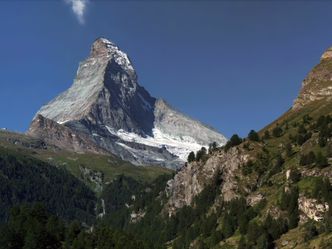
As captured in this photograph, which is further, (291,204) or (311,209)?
(291,204)

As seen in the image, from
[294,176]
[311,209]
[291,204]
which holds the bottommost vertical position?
[311,209]

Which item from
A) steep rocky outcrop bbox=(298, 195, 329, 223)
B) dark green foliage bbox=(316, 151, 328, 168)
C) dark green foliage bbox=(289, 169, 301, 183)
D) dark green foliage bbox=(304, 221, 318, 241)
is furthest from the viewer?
dark green foliage bbox=(289, 169, 301, 183)

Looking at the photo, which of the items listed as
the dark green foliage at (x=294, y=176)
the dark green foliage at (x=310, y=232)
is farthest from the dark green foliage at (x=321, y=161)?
the dark green foliage at (x=310, y=232)

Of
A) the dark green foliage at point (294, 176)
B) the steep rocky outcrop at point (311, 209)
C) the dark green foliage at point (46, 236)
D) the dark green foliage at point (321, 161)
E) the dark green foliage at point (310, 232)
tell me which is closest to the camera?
the dark green foliage at point (310, 232)

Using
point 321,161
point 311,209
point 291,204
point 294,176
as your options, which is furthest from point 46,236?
point 321,161

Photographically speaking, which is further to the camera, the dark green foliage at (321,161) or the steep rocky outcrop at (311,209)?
the dark green foliage at (321,161)

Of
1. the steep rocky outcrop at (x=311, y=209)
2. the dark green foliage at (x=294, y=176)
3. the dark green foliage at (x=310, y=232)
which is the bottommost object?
the dark green foliage at (x=310, y=232)

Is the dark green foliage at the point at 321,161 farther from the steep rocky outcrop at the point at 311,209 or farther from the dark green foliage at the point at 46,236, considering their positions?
the dark green foliage at the point at 46,236

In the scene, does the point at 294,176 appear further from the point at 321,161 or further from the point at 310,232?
the point at 310,232

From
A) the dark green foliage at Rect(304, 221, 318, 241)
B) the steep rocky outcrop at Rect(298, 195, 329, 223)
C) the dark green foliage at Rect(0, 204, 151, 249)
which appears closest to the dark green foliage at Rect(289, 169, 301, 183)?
the steep rocky outcrop at Rect(298, 195, 329, 223)

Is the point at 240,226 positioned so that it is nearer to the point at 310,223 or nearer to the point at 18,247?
the point at 310,223

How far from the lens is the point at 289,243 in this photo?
531 ft

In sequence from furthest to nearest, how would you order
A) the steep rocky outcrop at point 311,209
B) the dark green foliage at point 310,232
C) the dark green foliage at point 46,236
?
the steep rocky outcrop at point 311,209 < the dark green foliage at point 46,236 < the dark green foliage at point 310,232

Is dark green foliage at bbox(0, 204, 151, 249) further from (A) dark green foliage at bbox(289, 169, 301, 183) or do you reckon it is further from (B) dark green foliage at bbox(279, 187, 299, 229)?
(A) dark green foliage at bbox(289, 169, 301, 183)
